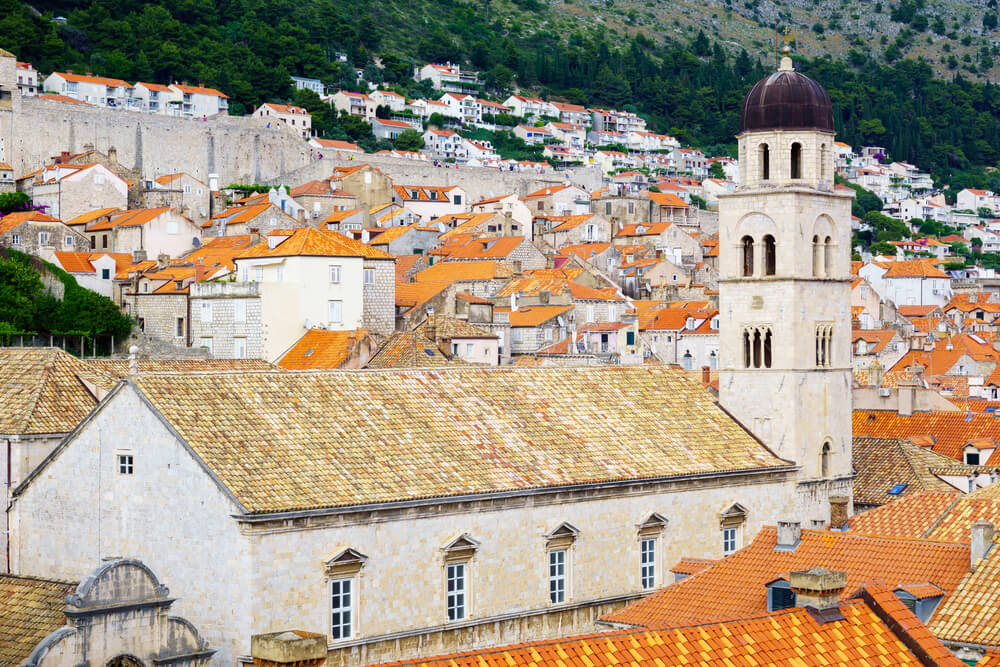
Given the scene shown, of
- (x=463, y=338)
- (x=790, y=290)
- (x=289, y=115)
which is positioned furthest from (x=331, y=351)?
(x=289, y=115)

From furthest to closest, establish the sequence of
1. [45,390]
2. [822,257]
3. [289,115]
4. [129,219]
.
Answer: [289,115] → [129,219] → [822,257] → [45,390]

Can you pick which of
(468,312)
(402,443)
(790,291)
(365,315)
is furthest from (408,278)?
(402,443)

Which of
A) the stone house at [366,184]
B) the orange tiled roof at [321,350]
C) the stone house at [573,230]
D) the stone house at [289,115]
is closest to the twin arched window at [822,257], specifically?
the orange tiled roof at [321,350]

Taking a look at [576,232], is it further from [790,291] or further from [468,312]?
[790,291]

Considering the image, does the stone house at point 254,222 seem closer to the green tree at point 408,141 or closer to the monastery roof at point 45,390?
the green tree at point 408,141

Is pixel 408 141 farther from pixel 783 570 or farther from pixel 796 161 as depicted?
pixel 783 570

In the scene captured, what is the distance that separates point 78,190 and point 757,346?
69.4 m

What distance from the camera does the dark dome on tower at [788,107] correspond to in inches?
1369

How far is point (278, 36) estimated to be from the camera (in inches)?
6142

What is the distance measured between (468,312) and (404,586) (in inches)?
1952

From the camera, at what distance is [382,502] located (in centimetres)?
2539

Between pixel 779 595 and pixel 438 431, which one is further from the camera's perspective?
pixel 438 431

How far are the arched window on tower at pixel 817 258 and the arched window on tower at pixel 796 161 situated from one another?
1566 mm

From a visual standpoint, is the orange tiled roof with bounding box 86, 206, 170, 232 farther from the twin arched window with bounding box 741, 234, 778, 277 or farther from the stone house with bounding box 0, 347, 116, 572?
the twin arched window with bounding box 741, 234, 778, 277
